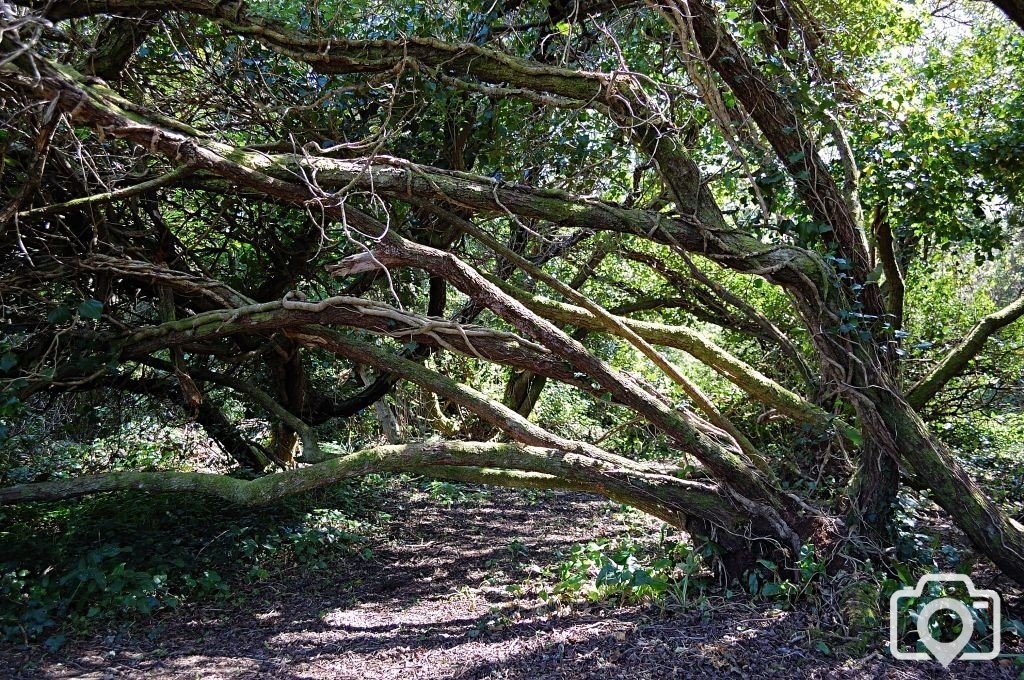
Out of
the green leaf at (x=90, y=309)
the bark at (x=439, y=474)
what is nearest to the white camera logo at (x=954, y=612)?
the bark at (x=439, y=474)

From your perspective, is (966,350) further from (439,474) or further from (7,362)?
(7,362)

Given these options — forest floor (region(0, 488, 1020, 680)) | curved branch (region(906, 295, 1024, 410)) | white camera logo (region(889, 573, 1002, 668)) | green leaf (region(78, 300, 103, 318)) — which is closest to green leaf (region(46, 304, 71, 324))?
green leaf (region(78, 300, 103, 318))

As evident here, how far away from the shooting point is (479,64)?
407cm

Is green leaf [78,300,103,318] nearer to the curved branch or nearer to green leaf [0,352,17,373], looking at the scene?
green leaf [0,352,17,373]

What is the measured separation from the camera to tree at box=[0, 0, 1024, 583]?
3.59m

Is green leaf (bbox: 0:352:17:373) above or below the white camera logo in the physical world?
above

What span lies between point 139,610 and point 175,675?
0.80 m

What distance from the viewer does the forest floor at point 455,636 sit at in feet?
9.77

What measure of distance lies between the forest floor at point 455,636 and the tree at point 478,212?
0.63 m

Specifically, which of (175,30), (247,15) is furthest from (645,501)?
(175,30)

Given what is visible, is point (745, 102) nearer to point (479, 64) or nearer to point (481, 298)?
point (479, 64)

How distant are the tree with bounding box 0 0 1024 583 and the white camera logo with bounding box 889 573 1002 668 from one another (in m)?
0.25

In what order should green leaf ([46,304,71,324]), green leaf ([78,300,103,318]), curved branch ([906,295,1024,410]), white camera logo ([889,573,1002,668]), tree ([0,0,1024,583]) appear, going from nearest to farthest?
white camera logo ([889,573,1002,668]) < tree ([0,0,1024,583]) < green leaf ([78,300,103,318]) < green leaf ([46,304,71,324]) < curved branch ([906,295,1024,410])

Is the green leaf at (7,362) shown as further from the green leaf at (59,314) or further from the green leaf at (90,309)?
the green leaf at (90,309)
